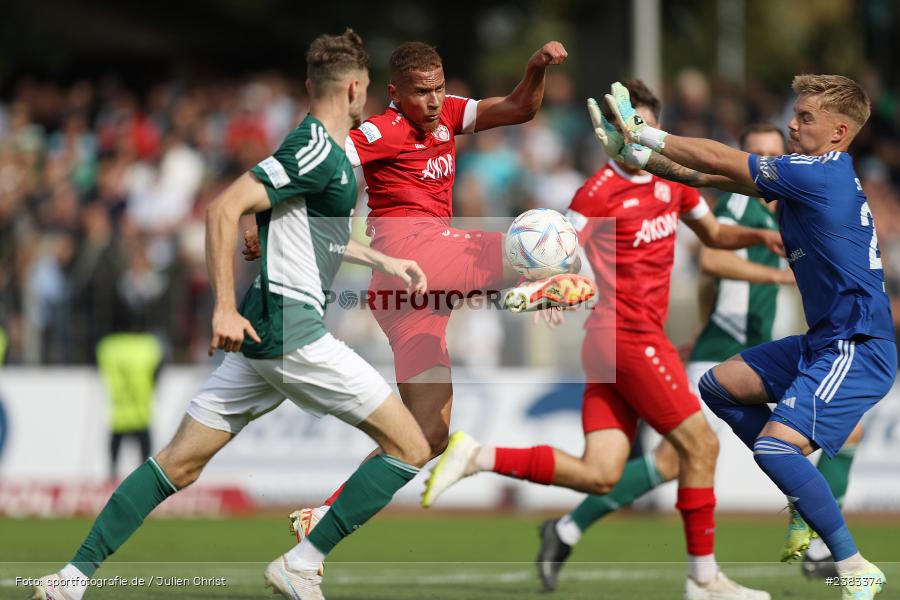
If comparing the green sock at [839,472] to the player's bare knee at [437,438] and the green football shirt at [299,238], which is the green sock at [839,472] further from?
the green football shirt at [299,238]

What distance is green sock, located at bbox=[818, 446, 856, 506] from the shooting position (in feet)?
29.1

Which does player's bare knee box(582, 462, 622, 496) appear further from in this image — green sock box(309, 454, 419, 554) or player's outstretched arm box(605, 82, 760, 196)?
player's outstretched arm box(605, 82, 760, 196)

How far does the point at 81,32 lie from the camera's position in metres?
26.3

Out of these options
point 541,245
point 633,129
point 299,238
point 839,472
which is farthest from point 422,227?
point 839,472

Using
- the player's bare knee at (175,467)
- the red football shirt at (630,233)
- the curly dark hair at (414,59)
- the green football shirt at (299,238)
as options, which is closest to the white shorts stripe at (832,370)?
the red football shirt at (630,233)

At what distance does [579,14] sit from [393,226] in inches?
643

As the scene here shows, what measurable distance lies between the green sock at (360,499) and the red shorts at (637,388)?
179 centimetres

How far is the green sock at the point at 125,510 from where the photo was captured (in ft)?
22.8

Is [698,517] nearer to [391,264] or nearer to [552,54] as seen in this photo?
[391,264]

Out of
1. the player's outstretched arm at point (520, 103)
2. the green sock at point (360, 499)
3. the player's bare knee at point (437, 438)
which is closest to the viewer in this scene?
the green sock at point (360, 499)

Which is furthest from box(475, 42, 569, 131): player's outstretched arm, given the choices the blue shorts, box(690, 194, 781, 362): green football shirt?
the blue shorts

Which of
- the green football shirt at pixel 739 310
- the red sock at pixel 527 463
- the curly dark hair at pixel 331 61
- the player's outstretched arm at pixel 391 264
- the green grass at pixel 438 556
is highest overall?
the curly dark hair at pixel 331 61

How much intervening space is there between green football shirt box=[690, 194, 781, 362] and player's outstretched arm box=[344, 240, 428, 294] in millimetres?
2789

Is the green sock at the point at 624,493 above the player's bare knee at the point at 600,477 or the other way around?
the other way around
